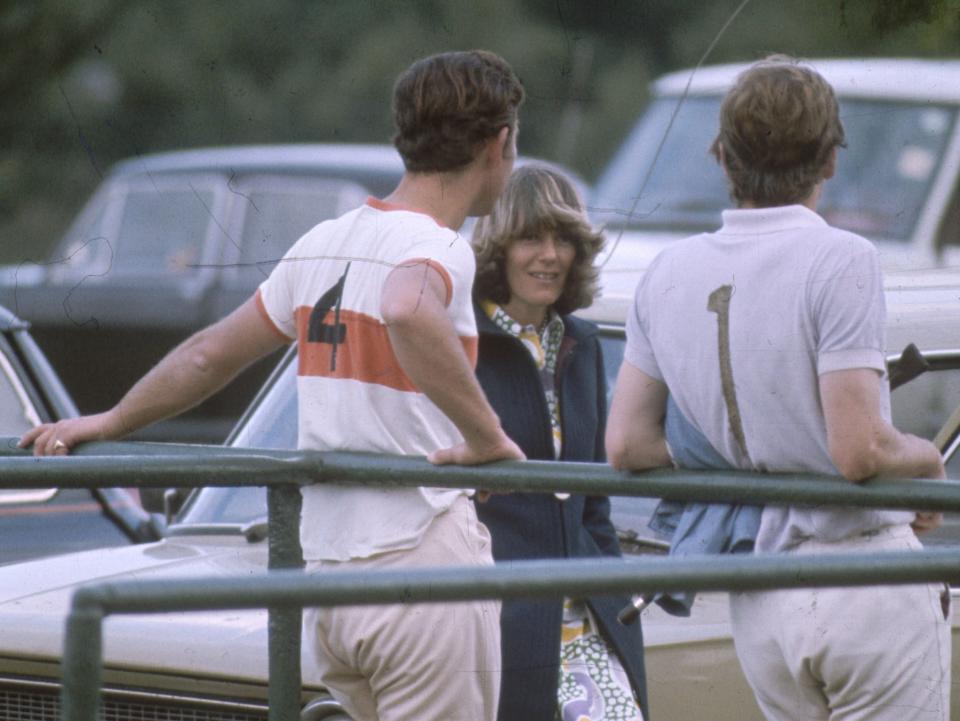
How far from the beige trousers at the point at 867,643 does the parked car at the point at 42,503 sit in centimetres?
241

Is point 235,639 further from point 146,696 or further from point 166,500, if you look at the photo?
point 166,500

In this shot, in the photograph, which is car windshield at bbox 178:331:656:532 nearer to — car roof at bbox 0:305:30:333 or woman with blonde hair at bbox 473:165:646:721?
woman with blonde hair at bbox 473:165:646:721

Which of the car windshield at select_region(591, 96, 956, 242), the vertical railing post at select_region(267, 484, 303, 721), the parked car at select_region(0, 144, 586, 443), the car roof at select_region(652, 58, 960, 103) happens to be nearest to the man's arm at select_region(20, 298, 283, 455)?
the vertical railing post at select_region(267, 484, 303, 721)

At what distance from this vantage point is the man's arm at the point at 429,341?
272 cm

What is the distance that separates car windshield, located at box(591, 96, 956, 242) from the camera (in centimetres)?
708

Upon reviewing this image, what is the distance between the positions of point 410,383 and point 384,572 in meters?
0.78

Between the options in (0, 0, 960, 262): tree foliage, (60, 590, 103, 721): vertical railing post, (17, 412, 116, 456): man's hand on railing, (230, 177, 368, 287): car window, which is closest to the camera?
(60, 590, 103, 721): vertical railing post

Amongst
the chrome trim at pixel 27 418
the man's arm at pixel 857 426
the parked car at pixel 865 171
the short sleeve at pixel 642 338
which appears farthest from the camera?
the parked car at pixel 865 171

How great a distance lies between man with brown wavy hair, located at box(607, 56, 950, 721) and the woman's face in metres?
0.60

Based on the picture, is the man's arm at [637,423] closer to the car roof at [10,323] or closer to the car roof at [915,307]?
the car roof at [915,307]

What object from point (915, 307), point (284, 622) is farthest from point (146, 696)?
point (915, 307)

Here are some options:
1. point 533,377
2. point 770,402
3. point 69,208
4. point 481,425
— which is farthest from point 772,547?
point 69,208

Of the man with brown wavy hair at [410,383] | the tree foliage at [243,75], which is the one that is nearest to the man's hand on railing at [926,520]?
the man with brown wavy hair at [410,383]

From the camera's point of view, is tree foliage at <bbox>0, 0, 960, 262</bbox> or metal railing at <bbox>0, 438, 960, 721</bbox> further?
tree foliage at <bbox>0, 0, 960, 262</bbox>
